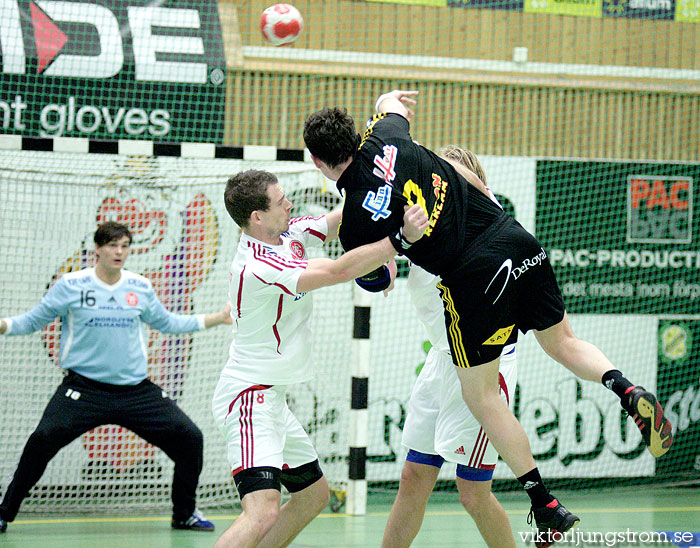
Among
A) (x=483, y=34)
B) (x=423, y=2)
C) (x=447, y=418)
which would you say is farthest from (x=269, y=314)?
(x=483, y=34)

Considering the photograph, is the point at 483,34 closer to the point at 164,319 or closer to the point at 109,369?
the point at 164,319

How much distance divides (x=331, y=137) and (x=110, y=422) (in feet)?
10.7

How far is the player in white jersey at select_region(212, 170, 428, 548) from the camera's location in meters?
4.19

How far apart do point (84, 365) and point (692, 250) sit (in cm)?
576

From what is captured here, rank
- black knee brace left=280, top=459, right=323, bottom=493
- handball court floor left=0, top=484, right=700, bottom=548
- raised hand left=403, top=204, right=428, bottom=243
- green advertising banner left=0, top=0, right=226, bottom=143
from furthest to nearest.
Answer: green advertising banner left=0, top=0, right=226, bottom=143, handball court floor left=0, top=484, right=700, bottom=548, black knee brace left=280, top=459, right=323, bottom=493, raised hand left=403, top=204, right=428, bottom=243

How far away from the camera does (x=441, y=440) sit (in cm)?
466

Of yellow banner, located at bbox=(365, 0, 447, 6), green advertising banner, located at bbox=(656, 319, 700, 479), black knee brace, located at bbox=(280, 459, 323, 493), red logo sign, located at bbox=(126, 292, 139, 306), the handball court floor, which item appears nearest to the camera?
black knee brace, located at bbox=(280, 459, 323, 493)

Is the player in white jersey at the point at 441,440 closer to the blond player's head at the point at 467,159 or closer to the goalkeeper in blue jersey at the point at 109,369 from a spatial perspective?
the blond player's head at the point at 467,159

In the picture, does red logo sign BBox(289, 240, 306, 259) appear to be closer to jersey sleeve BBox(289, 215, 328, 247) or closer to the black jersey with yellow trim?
jersey sleeve BBox(289, 215, 328, 247)

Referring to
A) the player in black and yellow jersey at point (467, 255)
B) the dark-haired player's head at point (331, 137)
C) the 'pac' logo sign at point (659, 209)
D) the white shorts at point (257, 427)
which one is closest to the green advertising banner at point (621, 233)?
the 'pac' logo sign at point (659, 209)

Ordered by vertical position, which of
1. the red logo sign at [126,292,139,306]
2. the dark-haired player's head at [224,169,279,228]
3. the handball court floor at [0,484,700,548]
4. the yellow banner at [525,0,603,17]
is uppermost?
the yellow banner at [525,0,603,17]

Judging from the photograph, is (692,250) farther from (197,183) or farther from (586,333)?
(197,183)

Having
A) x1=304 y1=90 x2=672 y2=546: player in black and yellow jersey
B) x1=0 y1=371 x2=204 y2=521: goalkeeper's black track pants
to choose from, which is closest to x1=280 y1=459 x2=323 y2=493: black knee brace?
x1=304 y1=90 x2=672 y2=546: player in black and yellow jersey

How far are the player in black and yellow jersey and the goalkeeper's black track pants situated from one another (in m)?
2.76
